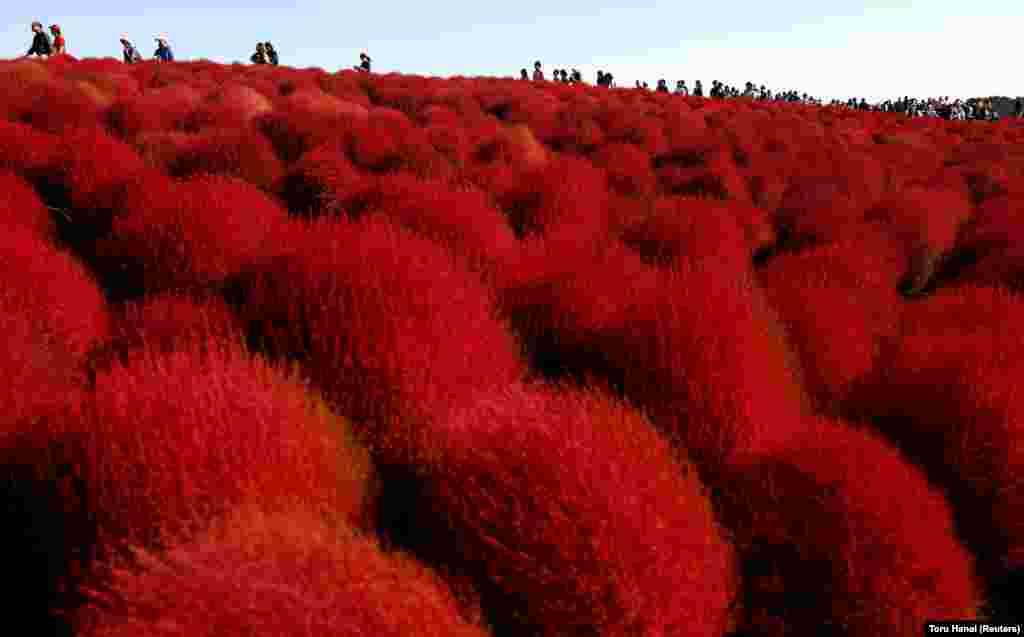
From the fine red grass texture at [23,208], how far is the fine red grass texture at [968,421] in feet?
6.97

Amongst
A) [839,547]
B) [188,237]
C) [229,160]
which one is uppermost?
[229,160]

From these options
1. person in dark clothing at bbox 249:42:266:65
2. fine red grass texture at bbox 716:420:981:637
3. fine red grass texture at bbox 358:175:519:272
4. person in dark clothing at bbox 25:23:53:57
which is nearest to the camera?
fine red grass texture at bbox 716:420:981:637

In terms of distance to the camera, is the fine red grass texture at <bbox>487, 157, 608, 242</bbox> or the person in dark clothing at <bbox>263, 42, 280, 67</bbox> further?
the person in dark clothing at <bbox>263, 42, 280, 67</bbox>

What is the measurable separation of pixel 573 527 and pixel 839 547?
1.42ft

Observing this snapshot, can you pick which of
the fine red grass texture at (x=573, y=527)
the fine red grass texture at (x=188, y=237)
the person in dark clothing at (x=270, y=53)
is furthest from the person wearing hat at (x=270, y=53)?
the fine red grass texture at (x=573, y=527)

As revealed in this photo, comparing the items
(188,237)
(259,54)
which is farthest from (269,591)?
(259,54)

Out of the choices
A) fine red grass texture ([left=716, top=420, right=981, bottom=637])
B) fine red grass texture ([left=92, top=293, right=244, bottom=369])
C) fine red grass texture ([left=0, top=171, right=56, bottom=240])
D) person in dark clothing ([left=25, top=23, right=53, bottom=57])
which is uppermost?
person in dark clothing ([left=25, top=23, right=53, bottom=57])

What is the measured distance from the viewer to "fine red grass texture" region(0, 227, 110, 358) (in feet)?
4.57

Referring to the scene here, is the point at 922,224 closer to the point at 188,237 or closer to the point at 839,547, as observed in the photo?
the point at 839,547

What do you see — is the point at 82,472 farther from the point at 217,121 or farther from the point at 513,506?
the point at 217,121

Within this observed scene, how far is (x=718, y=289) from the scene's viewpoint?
1484 millimetres

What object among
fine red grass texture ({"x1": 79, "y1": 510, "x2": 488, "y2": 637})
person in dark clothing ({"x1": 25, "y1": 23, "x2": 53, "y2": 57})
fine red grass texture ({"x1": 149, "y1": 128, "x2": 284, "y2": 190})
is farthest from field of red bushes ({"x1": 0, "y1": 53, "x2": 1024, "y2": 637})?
person in dark clothing ({"x1": 25, "y1": 23, "x2": 53, "y2": 57})

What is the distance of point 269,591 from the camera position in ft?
2.32

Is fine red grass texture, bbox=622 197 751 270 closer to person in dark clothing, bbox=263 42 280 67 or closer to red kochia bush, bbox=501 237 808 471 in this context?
red kochia bush, bbox=501 237 808 471
